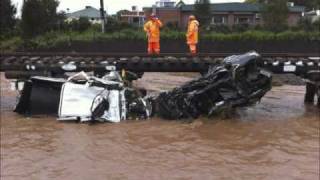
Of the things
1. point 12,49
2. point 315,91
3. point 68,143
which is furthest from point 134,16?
point 68,143

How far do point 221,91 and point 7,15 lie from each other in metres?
29.1

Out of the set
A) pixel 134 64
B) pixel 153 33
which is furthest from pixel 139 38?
pixel 134 64

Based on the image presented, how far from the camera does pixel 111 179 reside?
9273 mm

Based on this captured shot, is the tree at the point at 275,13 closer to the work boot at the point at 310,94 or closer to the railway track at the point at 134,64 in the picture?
the work boot at the point at 310,94

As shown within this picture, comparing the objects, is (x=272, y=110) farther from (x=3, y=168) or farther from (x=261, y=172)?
(x=3, y=168)

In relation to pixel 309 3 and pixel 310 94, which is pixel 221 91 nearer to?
pixel 310 94

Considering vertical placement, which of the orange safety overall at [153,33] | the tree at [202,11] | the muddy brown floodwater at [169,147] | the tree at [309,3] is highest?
the tree at [309,3]

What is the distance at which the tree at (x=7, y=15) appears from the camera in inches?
1550

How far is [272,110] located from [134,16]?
168 feet

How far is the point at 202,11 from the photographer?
4578 centimetres

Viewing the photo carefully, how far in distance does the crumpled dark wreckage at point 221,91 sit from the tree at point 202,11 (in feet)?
102

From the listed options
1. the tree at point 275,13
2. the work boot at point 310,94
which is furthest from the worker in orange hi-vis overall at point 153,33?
the tree at point 275,13

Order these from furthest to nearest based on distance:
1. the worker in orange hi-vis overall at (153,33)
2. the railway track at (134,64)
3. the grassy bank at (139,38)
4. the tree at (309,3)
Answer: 1. the tree at (309,3)
2. the grassy bank at (139,38)
3. the worker in orange hi-vis overall at (153,33)
4. the railway track at (134,64)

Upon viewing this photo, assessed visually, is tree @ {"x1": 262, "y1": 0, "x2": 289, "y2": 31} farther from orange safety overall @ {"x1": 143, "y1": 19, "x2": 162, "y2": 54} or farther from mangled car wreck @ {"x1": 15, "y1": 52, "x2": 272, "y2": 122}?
mangled car wreck @ {"x1": 15, "y1": 52, "x2": 272, "y2": 122}
